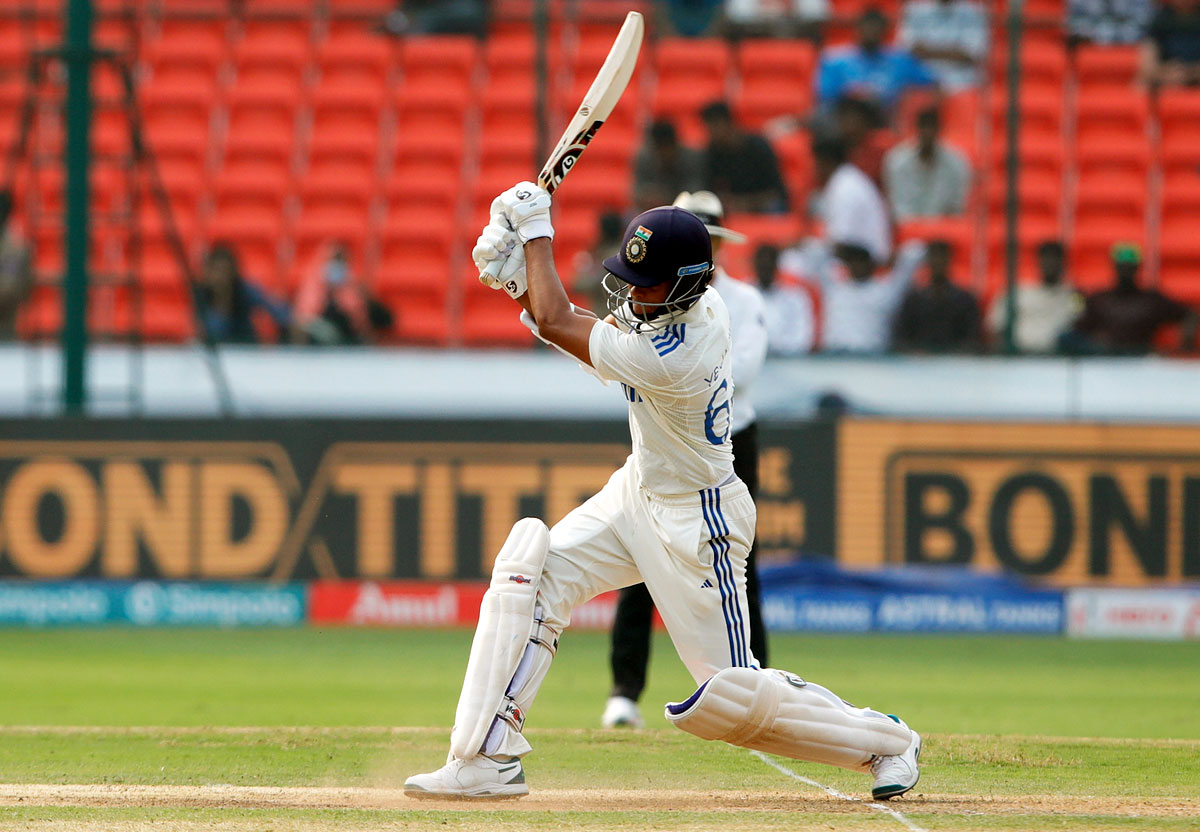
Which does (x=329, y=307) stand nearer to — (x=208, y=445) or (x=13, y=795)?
(x=208, y=445)

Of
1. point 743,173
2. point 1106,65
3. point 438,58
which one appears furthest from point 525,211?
point 1106,65

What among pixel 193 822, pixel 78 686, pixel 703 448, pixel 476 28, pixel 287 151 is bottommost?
pixel 78 686

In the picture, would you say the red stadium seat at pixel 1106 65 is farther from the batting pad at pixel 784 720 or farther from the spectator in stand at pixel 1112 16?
the batting pad at pixel 784 720

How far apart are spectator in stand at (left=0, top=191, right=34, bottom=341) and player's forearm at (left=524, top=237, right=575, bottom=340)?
28.6ft

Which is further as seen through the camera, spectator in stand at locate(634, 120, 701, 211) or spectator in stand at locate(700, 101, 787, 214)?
spectator in stand at locate(700, 101, 787, 214)

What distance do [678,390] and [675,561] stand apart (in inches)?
21.8

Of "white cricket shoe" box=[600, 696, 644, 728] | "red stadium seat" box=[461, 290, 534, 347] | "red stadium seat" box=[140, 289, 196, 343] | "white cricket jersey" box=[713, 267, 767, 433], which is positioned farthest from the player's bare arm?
"red stadium seat" box=[140, 289, 196, 343]

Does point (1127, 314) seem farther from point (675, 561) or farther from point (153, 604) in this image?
point (675, 561)

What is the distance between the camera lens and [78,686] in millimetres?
8758

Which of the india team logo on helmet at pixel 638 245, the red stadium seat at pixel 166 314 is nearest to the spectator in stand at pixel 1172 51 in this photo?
the red stadium seat at pixel 166 314

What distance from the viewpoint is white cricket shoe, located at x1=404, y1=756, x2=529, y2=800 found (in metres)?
5.26

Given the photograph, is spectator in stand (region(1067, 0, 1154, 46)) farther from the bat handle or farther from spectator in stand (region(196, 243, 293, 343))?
the bat handle

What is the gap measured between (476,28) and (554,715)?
972cm

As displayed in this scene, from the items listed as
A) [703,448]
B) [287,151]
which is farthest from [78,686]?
[287,151]
